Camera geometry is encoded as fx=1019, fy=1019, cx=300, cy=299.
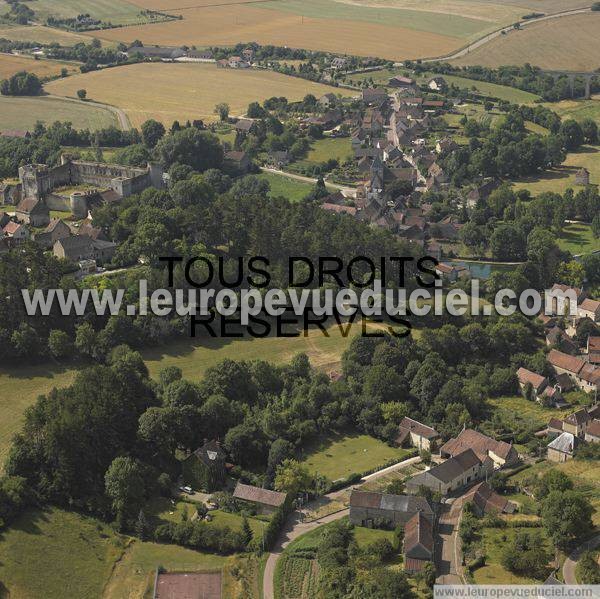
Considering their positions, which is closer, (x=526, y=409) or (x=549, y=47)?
(x=526, y=409)

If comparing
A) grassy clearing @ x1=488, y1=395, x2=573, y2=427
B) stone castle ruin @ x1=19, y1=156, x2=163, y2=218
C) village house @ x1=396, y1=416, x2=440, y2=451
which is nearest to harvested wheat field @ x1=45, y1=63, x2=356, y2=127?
stone castle ruin @ x1=19, y1=156, x2=163, y2=218

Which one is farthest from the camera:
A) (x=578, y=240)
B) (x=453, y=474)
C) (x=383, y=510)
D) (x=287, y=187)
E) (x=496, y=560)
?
(x=287, y=187)

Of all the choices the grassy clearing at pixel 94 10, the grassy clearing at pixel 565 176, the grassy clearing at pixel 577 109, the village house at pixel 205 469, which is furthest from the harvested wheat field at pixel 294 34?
the village house at pixel 205 469

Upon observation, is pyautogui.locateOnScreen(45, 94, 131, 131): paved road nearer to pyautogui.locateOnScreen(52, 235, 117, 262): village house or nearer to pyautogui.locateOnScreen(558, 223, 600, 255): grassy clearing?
pyautogui.locateOnScreen(52, 235, 117, 262): village house

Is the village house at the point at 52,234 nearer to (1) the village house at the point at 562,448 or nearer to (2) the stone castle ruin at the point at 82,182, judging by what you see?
(2) the stone castle ruin at the point at 82,182

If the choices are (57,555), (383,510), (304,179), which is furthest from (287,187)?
(57,555)

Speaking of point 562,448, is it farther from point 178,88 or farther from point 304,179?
point 178,88
